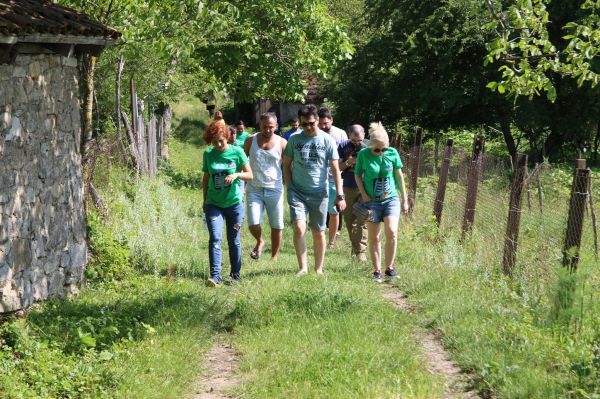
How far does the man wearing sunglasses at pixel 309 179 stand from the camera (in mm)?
9320

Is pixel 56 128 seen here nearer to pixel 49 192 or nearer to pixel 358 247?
pixel 49 192

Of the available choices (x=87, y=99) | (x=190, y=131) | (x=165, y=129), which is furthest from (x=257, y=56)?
(x=190, y=131)

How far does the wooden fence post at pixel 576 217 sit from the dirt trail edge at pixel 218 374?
285 cm

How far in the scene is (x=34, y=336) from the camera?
6922 mm

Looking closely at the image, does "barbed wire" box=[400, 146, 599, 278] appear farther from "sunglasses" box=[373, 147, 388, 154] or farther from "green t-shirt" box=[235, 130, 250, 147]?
"green t-shirt" box=[235, 130, 250, 147]

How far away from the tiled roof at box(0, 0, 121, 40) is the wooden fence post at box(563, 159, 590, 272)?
185 inches

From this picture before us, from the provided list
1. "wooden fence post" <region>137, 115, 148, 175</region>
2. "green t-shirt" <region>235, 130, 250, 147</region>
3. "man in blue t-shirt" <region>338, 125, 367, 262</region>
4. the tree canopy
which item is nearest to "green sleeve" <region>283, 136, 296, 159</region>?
"man in blue t-shirt" <region>338, 125, 367, 262</region>

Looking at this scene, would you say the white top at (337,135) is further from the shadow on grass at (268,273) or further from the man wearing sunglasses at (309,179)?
the shadow on grass at (268,273)

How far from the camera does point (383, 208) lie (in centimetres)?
934

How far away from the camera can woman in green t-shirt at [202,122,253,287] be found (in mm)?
9109

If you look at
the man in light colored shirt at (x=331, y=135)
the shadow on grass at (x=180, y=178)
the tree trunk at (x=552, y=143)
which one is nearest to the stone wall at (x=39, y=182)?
the man in light colored shirt at (x=331, y=135)

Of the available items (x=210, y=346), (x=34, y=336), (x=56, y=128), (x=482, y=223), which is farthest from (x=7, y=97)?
(x=482, y=223)

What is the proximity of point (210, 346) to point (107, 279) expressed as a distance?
2502 millimetres

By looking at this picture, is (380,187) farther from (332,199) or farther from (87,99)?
(87,99)
